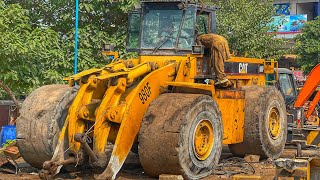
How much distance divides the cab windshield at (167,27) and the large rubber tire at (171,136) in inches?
64.5

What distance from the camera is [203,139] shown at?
9555mm

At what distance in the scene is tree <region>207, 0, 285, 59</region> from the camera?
2469cm

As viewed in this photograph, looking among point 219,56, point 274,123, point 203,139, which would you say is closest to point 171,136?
point 203,139

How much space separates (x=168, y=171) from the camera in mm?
8758

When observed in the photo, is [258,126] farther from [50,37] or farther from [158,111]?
[50,37]

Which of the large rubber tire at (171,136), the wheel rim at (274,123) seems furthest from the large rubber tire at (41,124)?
the wheel rim at (274,123)

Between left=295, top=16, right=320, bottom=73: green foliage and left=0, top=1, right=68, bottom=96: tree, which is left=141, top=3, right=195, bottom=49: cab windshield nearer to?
left=0, top=1, right=68, bottom=96: tree

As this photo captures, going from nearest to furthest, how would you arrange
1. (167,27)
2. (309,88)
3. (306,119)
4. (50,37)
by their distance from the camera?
(167,27) → (50,37) → (309,88) → (306,119)

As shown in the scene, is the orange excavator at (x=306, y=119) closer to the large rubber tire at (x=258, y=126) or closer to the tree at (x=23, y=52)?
the large rubber tire at (x=258, y=126)

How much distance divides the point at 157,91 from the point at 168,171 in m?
1.33

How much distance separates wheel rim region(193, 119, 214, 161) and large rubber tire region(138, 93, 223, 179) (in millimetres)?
109

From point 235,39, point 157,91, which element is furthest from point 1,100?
point 157,91

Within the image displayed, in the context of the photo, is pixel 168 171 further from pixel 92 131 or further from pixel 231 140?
pixel 231 140

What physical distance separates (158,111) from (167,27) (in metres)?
2.31
